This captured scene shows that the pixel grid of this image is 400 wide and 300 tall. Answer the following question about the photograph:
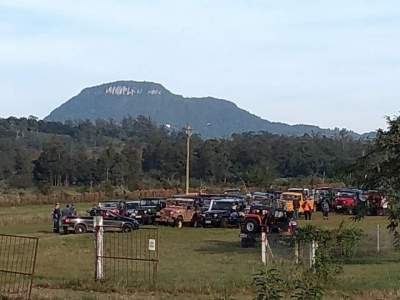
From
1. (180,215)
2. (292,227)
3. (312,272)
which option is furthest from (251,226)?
(312,272)

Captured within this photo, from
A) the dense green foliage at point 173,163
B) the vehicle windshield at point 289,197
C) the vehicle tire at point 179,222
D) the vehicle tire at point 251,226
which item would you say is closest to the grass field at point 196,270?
the vehicle tire at point 251,226

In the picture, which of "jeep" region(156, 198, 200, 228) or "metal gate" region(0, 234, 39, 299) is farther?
"jeep" region(156, 198, 200, 228)

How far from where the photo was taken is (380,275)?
76.1 ft

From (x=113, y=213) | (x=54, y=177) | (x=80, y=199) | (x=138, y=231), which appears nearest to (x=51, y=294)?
(x=138, y=231)

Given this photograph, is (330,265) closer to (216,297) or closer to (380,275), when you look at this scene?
(216,297)

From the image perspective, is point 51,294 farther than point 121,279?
No

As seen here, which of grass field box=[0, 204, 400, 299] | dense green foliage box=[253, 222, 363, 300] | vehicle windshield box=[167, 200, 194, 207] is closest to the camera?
dense green foliage box=[253, 222, 363, 300]

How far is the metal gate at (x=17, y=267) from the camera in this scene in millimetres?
17000

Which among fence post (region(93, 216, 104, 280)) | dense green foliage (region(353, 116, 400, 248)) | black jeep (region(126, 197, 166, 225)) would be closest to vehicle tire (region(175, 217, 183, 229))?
black jeep (region(126, 197, 166, 225))

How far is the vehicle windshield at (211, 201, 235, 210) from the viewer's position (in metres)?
52.4

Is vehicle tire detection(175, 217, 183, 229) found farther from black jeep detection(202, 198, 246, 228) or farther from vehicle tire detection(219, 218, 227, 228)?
vehicle tire detection(219, 218, 227, 228)

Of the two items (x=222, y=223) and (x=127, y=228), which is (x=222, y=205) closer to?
(x=222, y=223)

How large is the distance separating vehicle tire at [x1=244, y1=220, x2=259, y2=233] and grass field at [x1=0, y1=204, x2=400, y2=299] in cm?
86

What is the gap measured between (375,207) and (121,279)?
908 cm
